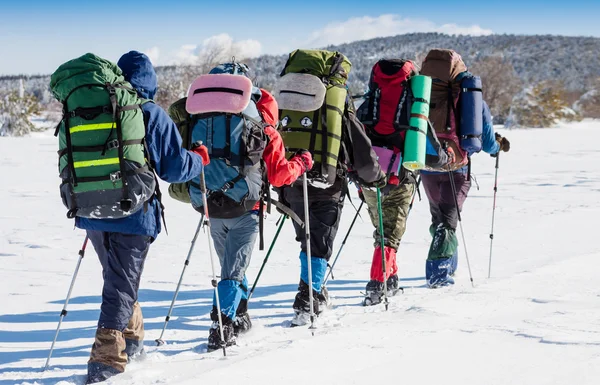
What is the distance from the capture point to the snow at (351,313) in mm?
3457

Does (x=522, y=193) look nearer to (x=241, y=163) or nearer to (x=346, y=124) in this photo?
(x=346, y=124)

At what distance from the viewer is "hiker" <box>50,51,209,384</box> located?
3.43m

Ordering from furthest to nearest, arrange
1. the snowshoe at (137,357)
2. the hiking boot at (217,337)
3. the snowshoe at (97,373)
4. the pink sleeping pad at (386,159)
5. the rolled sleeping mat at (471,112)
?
the rolled sleeping mat at (471,112) < the pink sleeping pad at (386,159) < the hiking boot at (217,337) < the snowshoe at (137,357) < the snowshoe at (97,373)

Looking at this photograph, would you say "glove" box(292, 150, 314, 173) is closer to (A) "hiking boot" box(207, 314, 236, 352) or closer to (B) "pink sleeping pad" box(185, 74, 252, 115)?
(B) "pink sleeping pad" box(185, 74, 252, 115)

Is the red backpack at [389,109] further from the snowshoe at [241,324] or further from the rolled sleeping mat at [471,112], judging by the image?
the snowshoe at [241,324]

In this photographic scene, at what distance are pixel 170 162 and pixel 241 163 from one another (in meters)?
0.58

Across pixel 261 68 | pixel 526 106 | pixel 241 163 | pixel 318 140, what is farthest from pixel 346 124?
pixel 261 68

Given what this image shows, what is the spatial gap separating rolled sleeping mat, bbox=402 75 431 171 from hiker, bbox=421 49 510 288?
0.70m

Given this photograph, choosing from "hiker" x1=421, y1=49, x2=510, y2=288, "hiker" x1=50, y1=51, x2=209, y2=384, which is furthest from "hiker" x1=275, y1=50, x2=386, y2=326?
"hiker" x1=421, y1=49, x2=510, y2=288

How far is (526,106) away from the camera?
38.7 meters

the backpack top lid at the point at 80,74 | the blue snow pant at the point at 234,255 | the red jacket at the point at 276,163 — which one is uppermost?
the backpack top lid at the point at 80,74

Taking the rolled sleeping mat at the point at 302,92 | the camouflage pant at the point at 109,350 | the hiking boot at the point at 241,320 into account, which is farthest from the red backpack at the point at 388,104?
the camouflage pant at the point at 109,350

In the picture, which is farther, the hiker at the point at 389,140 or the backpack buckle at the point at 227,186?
the hiker at the point at 389,140

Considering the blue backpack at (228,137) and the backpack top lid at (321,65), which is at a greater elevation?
the backpack top lid at (321,65)
